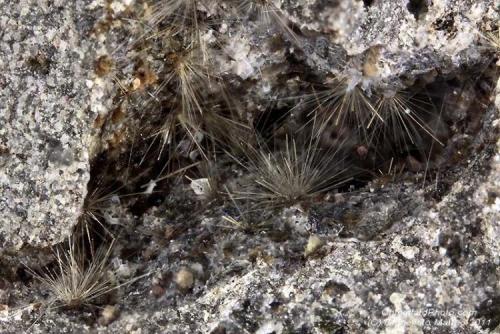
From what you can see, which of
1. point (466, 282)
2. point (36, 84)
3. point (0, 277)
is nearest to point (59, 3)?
point (36, 84)

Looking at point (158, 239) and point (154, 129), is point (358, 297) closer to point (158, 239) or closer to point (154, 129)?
point (158, 239)

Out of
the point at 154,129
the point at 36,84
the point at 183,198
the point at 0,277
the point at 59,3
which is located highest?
the point at 59,3

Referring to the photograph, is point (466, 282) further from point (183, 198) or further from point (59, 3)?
point (59, 3)

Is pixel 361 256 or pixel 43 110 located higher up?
pixel 43 110

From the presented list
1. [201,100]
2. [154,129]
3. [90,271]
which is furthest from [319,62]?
[90,271]

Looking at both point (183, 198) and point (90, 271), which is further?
point (183, 198)

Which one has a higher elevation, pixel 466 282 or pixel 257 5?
pixel 257 5
